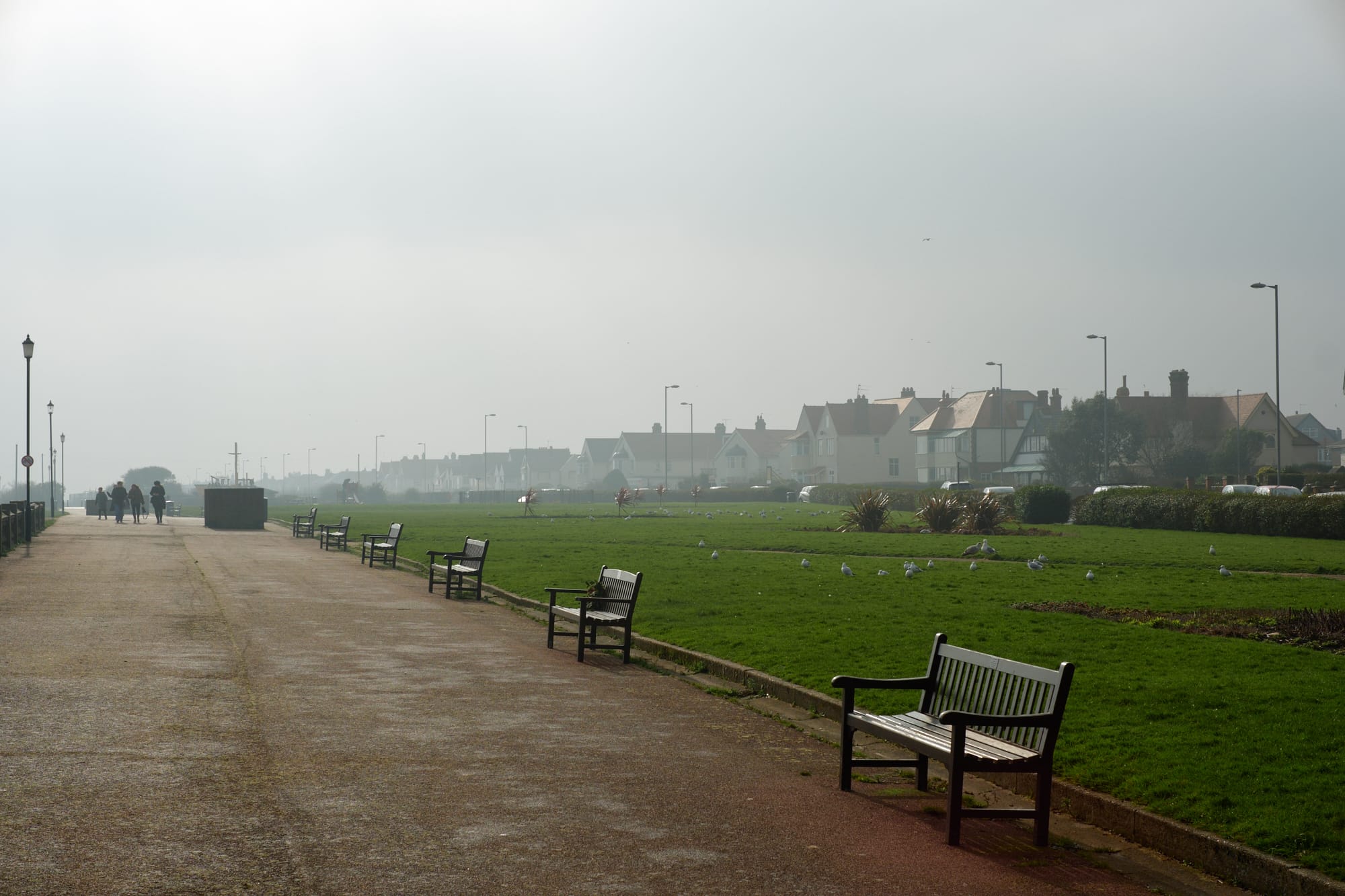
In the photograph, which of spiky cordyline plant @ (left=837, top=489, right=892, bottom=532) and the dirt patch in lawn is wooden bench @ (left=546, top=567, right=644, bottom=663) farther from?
spiky cordyline plant @ (left=837, top=489, right=892, bottom=532)

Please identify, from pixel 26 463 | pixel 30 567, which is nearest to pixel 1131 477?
pixel 26 463

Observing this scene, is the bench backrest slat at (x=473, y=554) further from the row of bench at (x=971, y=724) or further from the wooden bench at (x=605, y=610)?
the row of bench at (x=971, y=724)

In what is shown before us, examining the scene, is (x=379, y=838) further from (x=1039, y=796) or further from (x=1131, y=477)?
(x=1131, y=477)

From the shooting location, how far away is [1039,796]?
6.49m

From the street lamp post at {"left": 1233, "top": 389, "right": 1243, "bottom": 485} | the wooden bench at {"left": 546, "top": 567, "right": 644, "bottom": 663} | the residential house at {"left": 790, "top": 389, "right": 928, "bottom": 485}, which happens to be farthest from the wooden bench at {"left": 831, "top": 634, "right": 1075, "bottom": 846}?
the residential house at {"left": 790, "top": 389, "right": 928, "bottom": 485}

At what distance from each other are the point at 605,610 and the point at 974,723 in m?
7.73

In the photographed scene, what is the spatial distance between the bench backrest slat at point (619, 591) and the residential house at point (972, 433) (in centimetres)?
8464

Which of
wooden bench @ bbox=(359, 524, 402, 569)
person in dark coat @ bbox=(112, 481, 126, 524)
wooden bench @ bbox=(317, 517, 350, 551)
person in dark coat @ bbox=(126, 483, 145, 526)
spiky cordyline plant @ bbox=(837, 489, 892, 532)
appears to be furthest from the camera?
person in dark coat @ bbox=(126, 483, 145, 526)

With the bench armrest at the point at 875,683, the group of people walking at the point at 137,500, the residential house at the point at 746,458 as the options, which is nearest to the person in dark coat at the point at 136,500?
the group of people walking at the point at 137,500

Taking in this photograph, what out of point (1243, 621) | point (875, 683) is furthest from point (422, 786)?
point (1243, 621)

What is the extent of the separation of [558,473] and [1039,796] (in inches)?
7155

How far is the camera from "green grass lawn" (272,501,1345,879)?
6957 millimetres

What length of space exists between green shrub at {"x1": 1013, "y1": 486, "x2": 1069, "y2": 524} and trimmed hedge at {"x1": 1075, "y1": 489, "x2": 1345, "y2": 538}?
0.70 metres

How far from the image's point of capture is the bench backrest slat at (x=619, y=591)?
1279 centimetres
